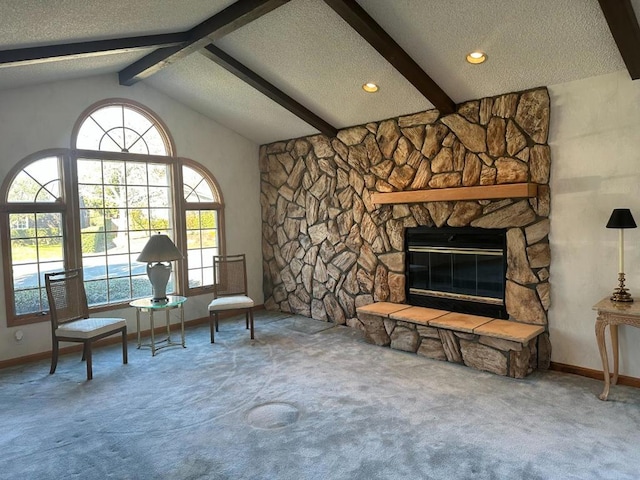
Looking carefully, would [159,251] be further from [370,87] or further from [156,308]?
[370,87]

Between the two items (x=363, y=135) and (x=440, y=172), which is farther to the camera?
(x=363, y=135)

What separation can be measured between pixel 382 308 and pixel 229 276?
2.01 metres

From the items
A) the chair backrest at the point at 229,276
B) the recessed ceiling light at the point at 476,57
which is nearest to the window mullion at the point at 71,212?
the chair backrest at the point at 229,276

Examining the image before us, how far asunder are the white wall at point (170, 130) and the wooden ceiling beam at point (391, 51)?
3007 millimetres

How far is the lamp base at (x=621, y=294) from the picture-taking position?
3303 millimetres

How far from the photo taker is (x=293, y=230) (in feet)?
20.1

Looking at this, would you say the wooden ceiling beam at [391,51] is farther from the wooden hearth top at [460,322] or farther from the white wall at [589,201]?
the wooden hearth top at [460,322]

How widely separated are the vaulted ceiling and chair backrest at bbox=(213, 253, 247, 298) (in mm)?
2017

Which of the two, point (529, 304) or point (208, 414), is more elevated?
point (529, 304)

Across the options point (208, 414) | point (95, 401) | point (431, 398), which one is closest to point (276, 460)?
point (208, 414)

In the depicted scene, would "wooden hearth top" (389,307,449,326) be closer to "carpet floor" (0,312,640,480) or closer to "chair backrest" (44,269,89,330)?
"carpet floor" (0,312,640,480)

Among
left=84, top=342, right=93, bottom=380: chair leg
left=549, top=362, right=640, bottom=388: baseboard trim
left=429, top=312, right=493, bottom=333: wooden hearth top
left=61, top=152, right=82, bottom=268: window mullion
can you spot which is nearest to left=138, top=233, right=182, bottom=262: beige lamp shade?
left=61, top=152, right=82, bottom=268: window mullion

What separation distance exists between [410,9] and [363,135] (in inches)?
78.4

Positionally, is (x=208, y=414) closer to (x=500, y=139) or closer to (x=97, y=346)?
(x=97, y=346)
